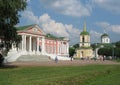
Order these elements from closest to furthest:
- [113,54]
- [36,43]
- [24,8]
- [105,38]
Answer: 1. [24,8]
2. [36,43]
3. [113,54]
4. [105,38]

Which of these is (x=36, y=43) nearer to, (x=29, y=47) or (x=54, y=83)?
(x=29, y=47)

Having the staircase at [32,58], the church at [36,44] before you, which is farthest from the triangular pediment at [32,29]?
the staircase at [32,58]

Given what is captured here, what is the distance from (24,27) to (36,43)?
8.72 m

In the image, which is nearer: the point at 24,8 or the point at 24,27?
the point at 24,8

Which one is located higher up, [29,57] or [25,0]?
[25,0]

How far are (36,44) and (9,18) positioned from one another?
170 ft

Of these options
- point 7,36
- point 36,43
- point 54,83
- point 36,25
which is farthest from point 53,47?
point 54,83

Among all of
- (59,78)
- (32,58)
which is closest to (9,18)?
(59,78)

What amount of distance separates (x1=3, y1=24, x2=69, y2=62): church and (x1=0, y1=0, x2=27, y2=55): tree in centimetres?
2657

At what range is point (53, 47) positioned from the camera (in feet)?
325

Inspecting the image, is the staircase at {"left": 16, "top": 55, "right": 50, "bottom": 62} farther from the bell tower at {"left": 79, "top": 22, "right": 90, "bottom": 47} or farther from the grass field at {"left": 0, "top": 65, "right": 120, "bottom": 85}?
the bell tower at {"left": 79, "top": 22, "right": 90, "bottom": 47}

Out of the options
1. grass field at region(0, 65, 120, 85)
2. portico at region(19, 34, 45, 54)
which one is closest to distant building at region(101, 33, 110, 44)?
portico at region(19, 34, 45, 54)

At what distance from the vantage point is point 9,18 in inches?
1283

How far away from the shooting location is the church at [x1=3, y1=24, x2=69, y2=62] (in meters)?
70.1
